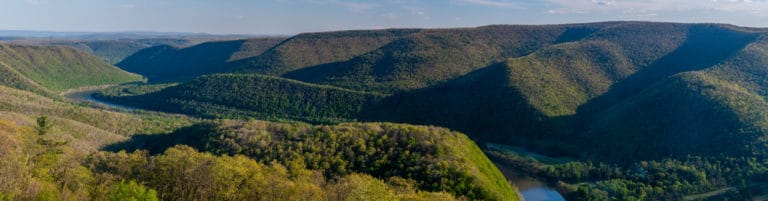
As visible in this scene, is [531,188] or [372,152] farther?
[531,188]

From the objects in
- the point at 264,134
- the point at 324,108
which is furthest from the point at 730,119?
the point at 324,108

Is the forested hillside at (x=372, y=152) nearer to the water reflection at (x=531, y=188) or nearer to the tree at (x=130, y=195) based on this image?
the water reflection at (x=531, y=188)

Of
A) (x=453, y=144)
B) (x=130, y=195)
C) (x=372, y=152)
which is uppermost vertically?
(x=130, y=195)

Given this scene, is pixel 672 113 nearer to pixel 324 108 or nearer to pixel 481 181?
pixel 481 181

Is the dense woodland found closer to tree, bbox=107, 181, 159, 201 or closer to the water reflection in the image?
tree, bbox=107, 181, 159, 201

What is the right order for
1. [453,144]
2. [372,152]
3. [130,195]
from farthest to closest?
[453,144] → [372,152] → [130,195]

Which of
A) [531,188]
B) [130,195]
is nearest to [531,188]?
[531,188]

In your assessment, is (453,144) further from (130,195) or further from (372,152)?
(130,195)

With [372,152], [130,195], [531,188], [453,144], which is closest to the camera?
[130,195]

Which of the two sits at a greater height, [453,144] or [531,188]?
[453,144]

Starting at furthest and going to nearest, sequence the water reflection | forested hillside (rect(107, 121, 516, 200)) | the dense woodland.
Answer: the water reflection, forested hillside (rect(107, 121, 516, 200)), the dense woodland

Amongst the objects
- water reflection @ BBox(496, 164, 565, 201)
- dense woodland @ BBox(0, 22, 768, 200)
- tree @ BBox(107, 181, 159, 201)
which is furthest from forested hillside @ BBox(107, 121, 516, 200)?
tree @ BBox(107, 181, 159, 201)
